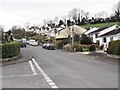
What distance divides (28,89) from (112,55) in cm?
2551

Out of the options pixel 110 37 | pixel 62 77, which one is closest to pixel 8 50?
pixel 62 77

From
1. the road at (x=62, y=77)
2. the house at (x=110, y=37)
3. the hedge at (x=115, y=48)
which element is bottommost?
the road at (x=62, y=77)

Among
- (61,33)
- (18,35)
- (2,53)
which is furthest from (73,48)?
(18,35)

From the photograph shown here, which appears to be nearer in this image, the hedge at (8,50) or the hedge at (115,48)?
the hedge at (8,50)

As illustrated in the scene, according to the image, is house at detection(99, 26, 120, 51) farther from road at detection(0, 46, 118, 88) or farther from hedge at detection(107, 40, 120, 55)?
road at detection(0, 46, 118, 88)

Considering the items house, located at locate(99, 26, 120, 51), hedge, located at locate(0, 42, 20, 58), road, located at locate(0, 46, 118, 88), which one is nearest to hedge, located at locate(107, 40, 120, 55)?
hedge, located at locate(0, 42, 20, 58)

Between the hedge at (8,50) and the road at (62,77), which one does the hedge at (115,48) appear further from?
the road at (62,77)

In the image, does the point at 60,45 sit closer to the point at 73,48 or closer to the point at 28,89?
the point at 73,48

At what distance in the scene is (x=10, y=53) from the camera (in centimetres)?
3400

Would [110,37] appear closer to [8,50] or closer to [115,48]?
[115,48]

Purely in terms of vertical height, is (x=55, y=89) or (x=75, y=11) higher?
(x=75, y=11)

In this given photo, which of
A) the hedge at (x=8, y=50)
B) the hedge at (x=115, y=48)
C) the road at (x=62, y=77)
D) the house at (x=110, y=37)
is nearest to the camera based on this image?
the road at (x=62, y=77)

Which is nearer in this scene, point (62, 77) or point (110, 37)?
point (62, 77)

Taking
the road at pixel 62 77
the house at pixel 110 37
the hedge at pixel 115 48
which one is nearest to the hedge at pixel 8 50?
the road at pixel 62 77
